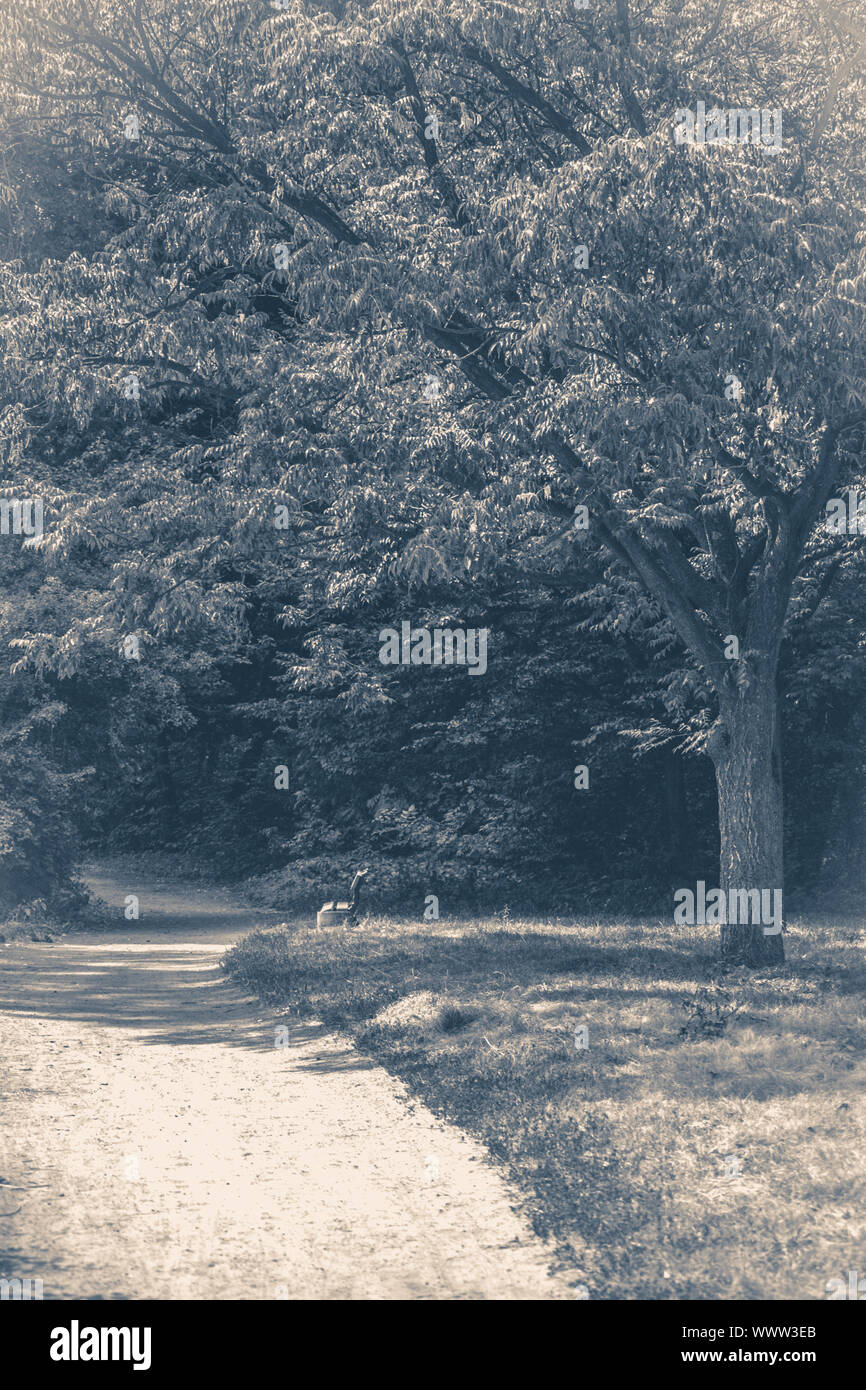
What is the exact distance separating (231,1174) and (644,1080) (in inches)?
122

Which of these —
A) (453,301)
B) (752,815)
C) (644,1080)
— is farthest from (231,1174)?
(752,815)

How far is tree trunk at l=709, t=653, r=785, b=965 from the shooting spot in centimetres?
1440

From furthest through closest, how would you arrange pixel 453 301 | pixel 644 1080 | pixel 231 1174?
pixel 453 301, pixel 644 1080, pixel 231 1174

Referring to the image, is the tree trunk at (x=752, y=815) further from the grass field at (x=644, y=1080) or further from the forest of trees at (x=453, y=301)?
the grass field at (x=644, y=1080)

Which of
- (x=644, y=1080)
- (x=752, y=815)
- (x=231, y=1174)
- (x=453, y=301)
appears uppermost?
(x=453, y=301)

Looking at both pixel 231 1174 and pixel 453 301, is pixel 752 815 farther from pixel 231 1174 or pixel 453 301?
pixel 231 1174

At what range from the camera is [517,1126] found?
8.63 metres

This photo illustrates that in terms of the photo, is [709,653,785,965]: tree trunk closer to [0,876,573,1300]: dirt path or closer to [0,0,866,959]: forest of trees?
[0,0,866,959]: forest of trees

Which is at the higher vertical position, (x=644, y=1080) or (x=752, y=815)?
(x=752, y=815)

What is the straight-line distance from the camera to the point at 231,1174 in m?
7.75

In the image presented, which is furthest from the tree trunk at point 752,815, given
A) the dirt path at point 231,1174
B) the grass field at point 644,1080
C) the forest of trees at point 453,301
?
the dirt path at point 231,1174

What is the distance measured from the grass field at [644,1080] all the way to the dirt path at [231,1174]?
0.36m

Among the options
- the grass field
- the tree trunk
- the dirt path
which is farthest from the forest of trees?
the dirt path

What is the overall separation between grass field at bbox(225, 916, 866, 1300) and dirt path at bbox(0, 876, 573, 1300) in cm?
36
